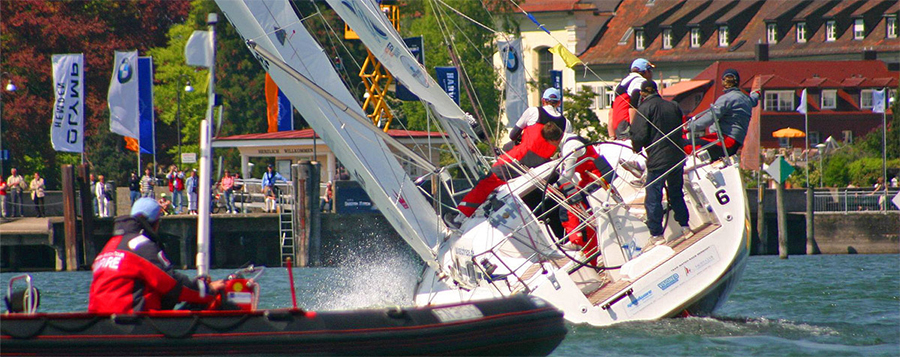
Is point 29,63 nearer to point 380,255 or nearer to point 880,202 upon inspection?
point 380,255

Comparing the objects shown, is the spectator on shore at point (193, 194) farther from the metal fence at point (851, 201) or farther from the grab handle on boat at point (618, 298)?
the grab handle on boat at point (618, 298)

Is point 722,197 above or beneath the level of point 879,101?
beneath

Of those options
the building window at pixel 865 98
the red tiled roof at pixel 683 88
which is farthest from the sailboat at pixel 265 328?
the building window at pixel 865 98

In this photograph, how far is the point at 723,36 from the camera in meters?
56.6

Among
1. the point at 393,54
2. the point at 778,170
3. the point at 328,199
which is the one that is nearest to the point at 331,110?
the point at 393,54

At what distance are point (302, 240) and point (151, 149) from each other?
17.8ft

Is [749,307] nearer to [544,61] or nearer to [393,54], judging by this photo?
[393,54]

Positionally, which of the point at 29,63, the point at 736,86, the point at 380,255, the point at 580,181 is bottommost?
the point at 380,255

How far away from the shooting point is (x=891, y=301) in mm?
13508

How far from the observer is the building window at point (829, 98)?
51.8 metres

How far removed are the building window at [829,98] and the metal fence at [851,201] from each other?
24.2 meters

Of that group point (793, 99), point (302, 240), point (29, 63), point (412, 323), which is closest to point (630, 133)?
point (412, 323)

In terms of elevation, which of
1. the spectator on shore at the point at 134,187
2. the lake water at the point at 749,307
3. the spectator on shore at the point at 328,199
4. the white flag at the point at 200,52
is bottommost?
the lake water at the point at 749,307

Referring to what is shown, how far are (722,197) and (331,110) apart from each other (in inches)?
142
